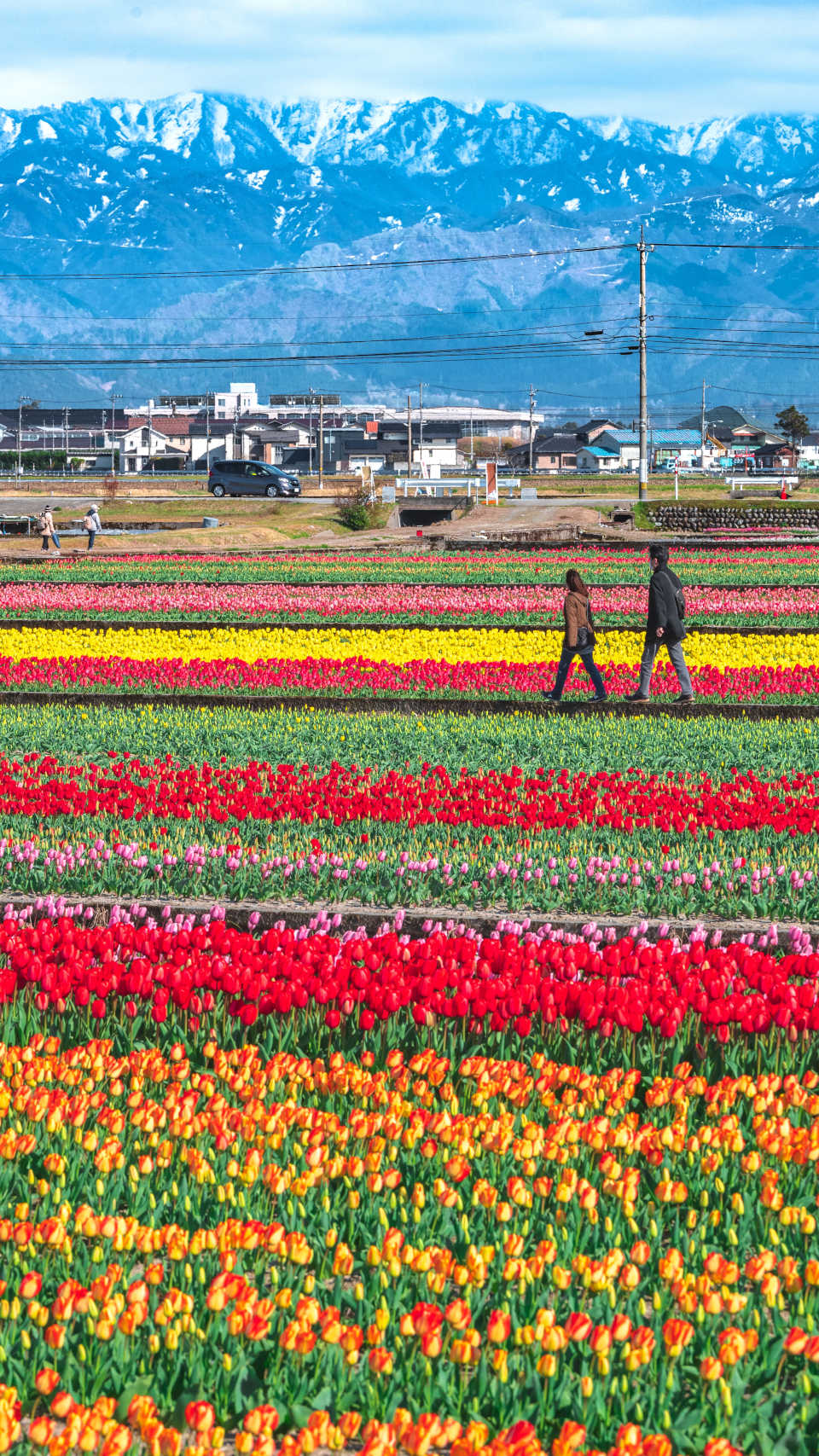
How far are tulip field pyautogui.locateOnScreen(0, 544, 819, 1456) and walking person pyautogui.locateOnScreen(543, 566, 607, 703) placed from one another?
3.05 meters

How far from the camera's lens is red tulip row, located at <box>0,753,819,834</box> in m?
11.0

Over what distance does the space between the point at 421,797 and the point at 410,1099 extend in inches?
217

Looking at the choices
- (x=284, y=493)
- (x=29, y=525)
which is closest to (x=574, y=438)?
(x=284, y=493)

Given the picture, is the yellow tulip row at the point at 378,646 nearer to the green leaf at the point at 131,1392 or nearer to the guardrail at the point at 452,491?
the green leaf at the point at 131,1392

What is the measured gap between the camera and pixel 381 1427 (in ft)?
11.7

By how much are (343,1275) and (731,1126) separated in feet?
5.37

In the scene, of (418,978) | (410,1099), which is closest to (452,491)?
(418,978)

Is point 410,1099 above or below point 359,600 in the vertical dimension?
below

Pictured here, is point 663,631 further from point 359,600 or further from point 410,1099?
point 359,600

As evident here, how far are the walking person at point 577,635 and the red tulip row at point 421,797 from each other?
4.30 meters

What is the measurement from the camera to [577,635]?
677 inches

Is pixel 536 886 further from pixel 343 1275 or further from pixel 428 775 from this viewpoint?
pixel 343 1275

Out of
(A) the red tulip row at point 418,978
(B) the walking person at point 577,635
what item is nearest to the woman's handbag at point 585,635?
(B) the walking person at point 577,635

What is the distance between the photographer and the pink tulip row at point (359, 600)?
89.7 feet
